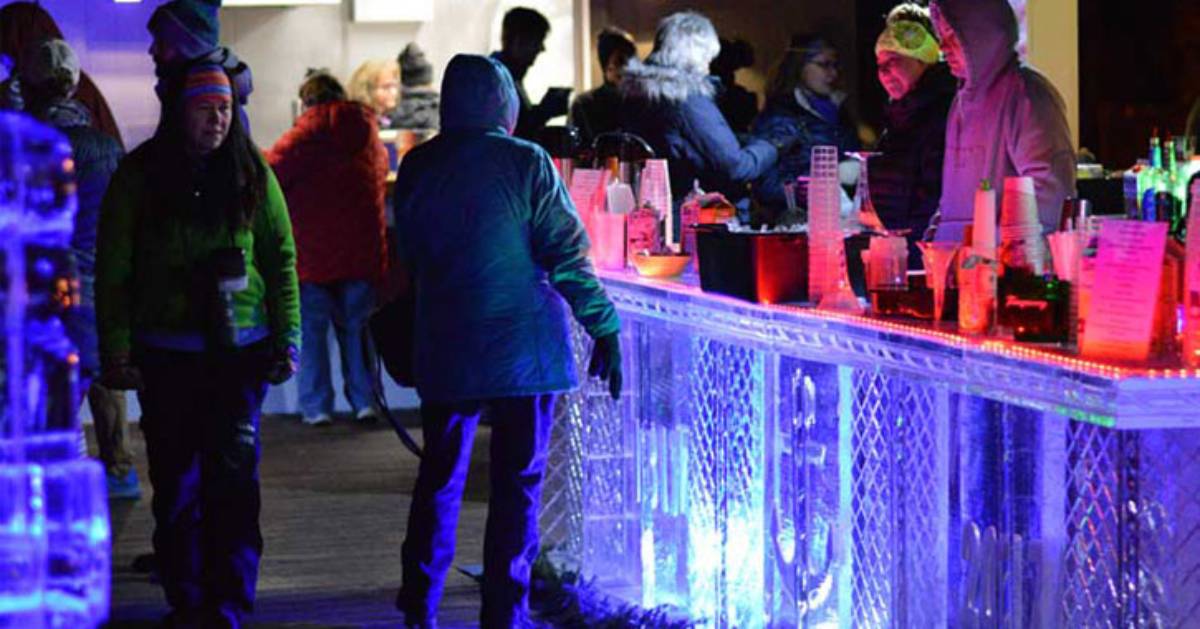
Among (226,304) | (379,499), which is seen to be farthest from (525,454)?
(379,499)

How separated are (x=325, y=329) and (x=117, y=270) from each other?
4.65 meters

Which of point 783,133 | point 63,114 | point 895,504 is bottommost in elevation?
point 895,504

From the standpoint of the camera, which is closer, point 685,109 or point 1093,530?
point 1093,530

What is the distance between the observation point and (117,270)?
18.6ft

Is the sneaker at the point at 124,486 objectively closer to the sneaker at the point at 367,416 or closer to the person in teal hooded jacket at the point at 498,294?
the sneaker at the point at 367,416

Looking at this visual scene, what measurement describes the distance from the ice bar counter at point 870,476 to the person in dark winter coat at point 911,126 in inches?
34.7

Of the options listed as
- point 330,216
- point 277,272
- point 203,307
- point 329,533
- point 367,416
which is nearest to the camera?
point 203,307

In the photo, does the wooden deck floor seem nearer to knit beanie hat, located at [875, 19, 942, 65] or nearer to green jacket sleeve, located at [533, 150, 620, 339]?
green jacket sleeve, located at [533, 150, 620, 339]

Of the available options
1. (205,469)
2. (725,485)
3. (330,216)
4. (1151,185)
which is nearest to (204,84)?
(205,469)

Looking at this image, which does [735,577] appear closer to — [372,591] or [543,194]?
[543,194]

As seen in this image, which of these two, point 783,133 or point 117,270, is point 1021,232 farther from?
point 783,133

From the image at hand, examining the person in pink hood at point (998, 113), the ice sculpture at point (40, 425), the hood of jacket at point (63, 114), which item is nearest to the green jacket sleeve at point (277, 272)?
the person in pink hood at point (998, 113)

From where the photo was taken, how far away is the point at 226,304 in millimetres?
5586

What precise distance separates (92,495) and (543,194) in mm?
2255
